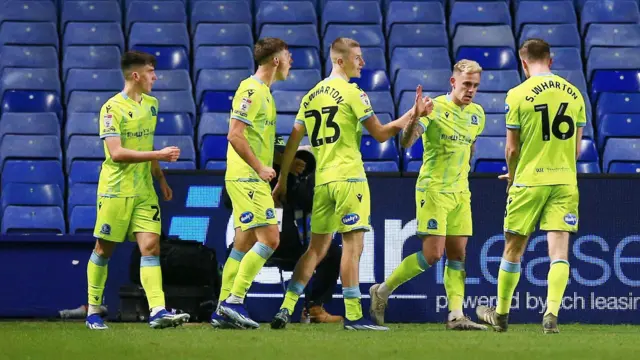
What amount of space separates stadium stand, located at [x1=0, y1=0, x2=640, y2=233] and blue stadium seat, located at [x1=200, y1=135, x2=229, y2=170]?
0.01 m

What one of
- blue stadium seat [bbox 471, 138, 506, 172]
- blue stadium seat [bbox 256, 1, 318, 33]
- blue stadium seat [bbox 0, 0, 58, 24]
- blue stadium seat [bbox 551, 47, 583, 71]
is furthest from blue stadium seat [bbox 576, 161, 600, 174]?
blue stadium seat [bbox 0, 0, 58, 24]

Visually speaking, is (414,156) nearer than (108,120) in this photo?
No

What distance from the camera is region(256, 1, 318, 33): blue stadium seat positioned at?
50.4 ft

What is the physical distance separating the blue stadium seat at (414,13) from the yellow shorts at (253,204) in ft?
20.2

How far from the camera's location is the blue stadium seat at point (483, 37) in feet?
49.5

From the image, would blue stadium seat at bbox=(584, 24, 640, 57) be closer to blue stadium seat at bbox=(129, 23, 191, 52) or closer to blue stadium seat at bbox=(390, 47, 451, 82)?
blue stadium seat at bbox=(390, 47, 451, 82)

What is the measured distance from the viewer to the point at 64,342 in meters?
8.25

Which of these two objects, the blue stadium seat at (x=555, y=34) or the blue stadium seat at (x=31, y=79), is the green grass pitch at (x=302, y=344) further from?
the blue stadium seat at (x=555, y=34)

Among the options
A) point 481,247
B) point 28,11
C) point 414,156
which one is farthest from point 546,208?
point 28,11

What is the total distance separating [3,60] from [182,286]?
4757 millimetres

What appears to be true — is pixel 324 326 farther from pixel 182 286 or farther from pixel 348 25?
pixel 348 25

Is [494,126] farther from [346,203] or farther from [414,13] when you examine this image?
[346,203]

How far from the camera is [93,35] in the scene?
14.9 meters

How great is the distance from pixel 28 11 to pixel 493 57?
5.47 metres
